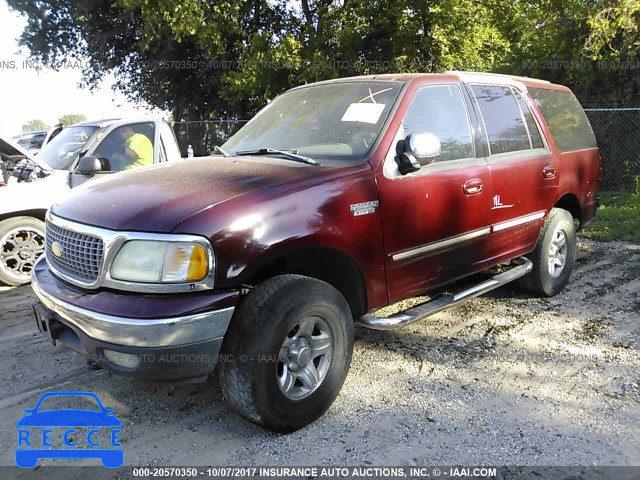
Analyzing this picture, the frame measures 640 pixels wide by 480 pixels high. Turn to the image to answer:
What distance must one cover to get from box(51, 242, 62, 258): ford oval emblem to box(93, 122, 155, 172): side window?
3190 millimetres

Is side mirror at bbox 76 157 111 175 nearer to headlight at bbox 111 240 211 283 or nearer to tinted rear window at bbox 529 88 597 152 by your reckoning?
headlight at bbox 111 240 211 283

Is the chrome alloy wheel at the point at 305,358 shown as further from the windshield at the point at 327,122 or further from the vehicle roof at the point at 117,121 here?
the vehicle roof at the point at 117,121

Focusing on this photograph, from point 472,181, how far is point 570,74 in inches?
373

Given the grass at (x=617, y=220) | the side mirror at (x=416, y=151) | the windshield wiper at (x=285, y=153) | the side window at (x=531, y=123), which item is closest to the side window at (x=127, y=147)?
the windshield wiper at (x=285, y=153)

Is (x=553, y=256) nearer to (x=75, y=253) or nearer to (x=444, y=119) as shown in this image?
(x=444, y=119)

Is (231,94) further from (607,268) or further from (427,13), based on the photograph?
(607,268)

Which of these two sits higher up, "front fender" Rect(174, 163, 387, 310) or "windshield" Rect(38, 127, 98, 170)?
"windshield" Rect(38, 127, 98, 170)

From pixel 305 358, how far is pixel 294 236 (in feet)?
2.27

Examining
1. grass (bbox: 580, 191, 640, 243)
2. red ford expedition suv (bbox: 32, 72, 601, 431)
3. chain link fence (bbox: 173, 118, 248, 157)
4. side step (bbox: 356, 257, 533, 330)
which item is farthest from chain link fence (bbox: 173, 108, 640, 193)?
chain link fence (bbox: 173, 118, 248, 157)

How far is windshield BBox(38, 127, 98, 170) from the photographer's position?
6.39 metres

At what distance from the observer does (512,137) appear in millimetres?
4395

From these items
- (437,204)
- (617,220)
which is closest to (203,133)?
(617,220)

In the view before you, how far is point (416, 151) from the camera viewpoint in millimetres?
3215

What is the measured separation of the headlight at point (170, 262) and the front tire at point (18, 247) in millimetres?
3628
